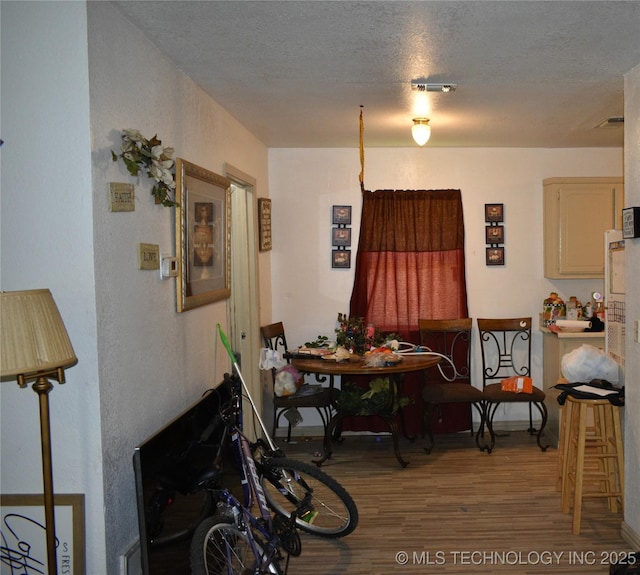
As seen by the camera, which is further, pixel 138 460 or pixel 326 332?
pixel 326 332

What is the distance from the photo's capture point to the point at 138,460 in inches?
87.8

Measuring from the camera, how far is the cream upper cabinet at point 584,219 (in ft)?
18.3

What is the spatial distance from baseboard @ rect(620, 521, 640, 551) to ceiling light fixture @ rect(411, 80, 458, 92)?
2593 millimetres

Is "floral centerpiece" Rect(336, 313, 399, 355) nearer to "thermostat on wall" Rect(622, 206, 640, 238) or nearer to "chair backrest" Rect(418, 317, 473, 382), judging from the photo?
"chair backrest" Rect(418, 317, 473, 382)

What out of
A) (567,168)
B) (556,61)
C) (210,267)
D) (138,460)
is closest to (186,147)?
(210,267)

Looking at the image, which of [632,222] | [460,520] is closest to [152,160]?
[632,222]

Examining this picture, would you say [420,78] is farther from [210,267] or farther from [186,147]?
[210,267]

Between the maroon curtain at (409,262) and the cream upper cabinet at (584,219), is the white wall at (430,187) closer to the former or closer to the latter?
the maroon curtain at (409,262)

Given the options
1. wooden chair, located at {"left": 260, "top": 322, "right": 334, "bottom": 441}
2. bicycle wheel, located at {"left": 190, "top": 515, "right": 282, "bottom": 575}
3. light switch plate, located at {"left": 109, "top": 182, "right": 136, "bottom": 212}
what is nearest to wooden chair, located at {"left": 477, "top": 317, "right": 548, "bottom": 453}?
wooden chair, located at {"left": 260, "top": 322, "right": 334, "bottom": 441}

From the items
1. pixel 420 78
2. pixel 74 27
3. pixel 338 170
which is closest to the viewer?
pixel 74 27

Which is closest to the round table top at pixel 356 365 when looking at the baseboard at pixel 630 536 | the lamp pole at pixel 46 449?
the baseboard at pixel 630 536

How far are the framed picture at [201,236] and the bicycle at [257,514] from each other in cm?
52

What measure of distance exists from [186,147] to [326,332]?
291 cm

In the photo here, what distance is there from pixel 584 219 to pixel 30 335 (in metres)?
4.92
